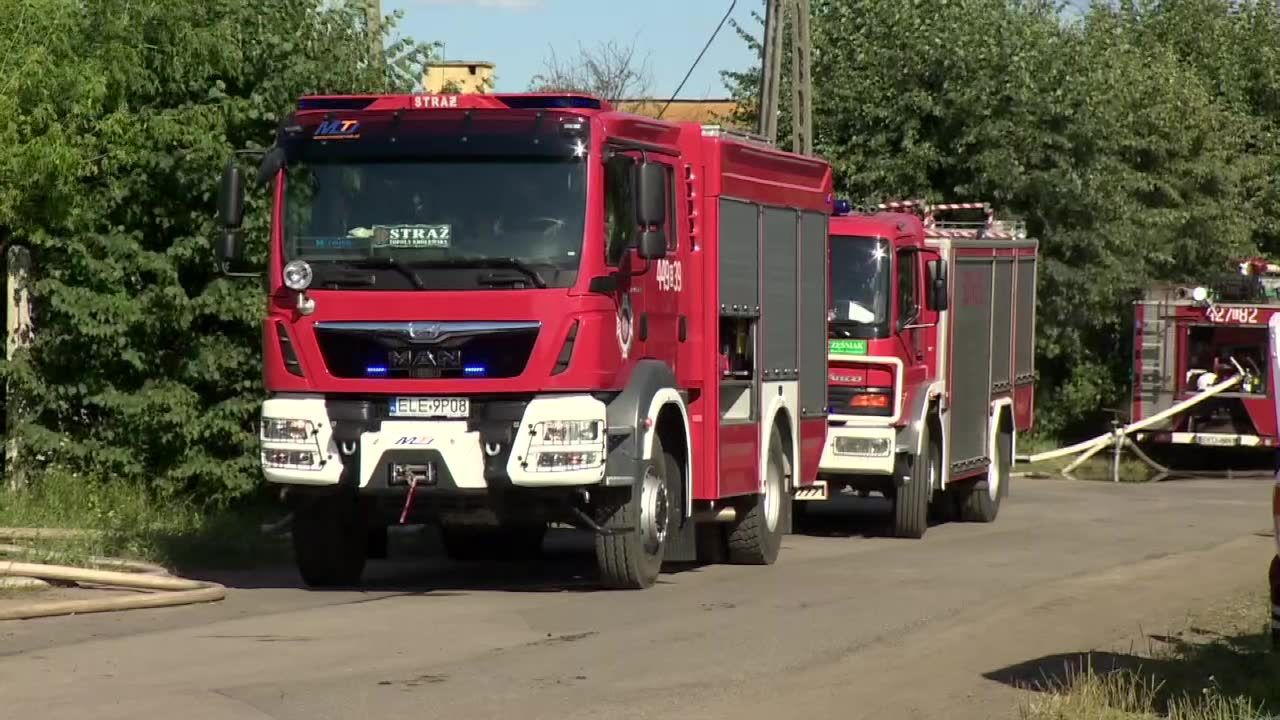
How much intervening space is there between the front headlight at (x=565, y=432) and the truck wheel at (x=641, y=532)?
0.66 m

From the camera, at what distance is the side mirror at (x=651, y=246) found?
1376 centimetres

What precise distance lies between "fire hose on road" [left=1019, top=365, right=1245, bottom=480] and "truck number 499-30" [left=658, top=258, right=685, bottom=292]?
1650cm

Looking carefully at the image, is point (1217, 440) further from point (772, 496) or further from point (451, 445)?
point (451, 445)

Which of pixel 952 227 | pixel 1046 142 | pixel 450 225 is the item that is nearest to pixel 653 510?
pixel 450 225

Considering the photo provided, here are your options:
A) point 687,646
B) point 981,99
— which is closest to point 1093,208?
point 981,99

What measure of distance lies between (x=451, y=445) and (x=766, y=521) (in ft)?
13.4

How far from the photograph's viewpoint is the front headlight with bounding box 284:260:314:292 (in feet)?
44.6

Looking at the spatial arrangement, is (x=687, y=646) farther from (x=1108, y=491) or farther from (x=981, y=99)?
(x=981, y=99)

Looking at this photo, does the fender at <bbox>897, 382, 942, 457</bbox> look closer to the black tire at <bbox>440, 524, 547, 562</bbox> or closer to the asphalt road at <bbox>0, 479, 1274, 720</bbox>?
the asphalt road at <bbox>0, 479, 1274, 720</bbox>

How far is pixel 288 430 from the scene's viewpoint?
44.7 feet

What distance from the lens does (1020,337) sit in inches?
962

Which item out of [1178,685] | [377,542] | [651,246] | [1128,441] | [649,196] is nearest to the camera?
[1178,685]

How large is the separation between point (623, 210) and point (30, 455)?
659 cm

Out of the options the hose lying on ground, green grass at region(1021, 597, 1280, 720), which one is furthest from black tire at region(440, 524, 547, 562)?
green grass at region(1021, 597, 1280, 720)
